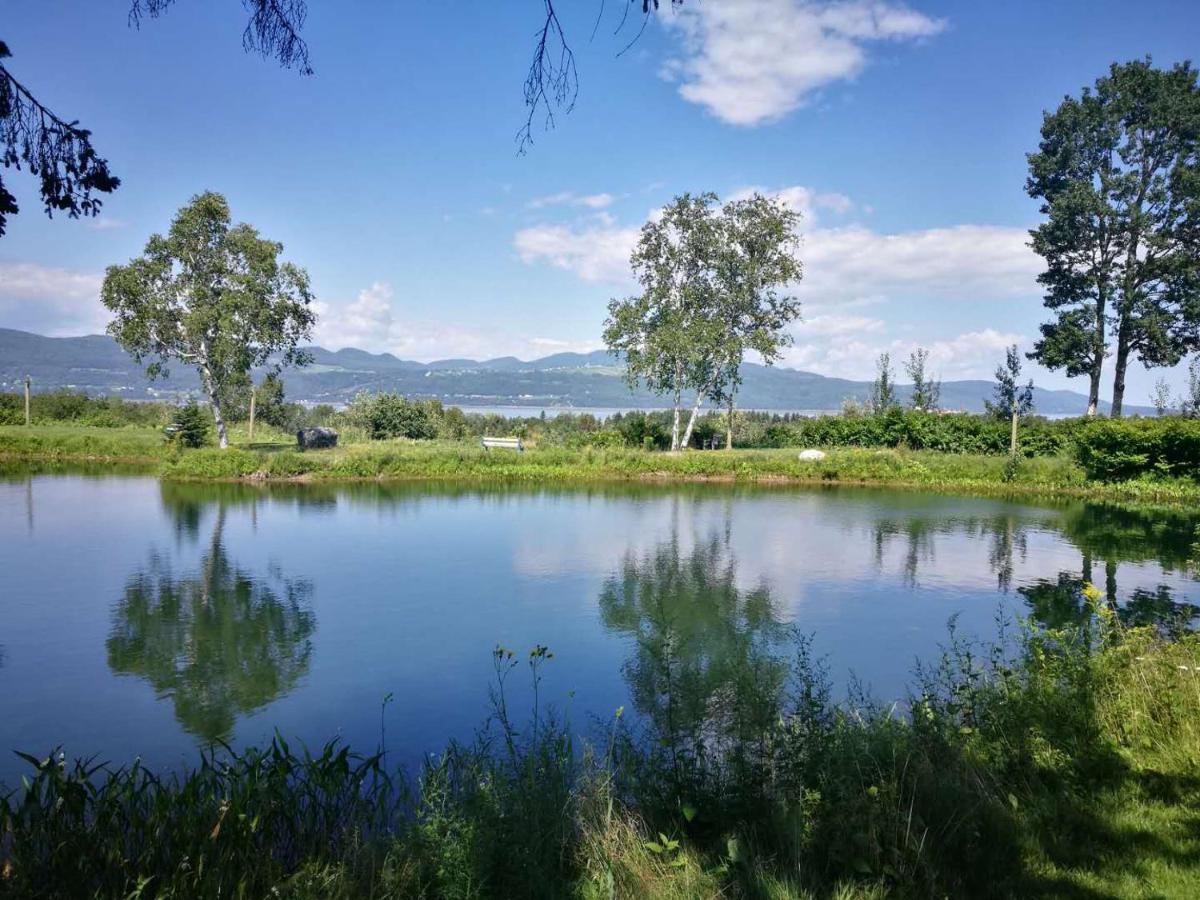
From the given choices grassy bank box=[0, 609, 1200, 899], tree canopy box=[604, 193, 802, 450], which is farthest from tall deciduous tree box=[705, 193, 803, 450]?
grassy bank box=[0, 609, 1200, 899]

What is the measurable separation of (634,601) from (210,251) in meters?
24.1

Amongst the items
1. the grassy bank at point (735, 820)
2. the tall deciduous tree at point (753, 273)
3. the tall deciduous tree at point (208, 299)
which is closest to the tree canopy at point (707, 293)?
the tall deciduous tree at point (753, 273)

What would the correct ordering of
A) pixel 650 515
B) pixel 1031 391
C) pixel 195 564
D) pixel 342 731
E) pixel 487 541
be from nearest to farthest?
pixel 342 731 < pixel 195 564 < pixel 487 541 < pixel 650 515 < pixel 1031 391

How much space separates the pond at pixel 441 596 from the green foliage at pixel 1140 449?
4.16 meters

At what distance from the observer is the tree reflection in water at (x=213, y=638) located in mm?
7188

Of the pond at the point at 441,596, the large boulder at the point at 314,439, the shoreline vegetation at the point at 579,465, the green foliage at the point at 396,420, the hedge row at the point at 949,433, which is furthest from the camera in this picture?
the green foliage at the point at 396,420

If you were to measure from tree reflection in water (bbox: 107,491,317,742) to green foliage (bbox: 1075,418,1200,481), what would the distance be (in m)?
24.3

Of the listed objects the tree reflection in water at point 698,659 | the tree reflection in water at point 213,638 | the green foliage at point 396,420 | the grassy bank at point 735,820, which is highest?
the green foliage at point 396,420

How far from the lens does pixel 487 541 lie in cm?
1542

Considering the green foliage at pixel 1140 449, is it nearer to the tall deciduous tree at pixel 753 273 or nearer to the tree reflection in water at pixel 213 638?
the tall deciduous tree at pixel 753 273

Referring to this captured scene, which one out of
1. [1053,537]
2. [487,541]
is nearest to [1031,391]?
[1053,537]

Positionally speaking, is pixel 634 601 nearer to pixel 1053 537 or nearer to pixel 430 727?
pixel 430 727

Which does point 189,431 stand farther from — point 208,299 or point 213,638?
point 213,638

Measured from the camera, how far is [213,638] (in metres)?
8.96
